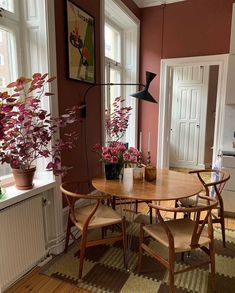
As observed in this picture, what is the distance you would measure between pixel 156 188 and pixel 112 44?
2.65 m

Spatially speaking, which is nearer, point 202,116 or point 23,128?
point 23,128

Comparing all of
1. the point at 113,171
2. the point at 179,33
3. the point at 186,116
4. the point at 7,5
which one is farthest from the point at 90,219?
the point at 186,116

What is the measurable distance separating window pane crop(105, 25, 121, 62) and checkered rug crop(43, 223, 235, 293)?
107 inches

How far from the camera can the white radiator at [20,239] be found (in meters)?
1.67

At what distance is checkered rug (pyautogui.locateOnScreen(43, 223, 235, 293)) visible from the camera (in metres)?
1.82

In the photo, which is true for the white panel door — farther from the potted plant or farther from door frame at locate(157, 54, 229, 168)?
the potted plant

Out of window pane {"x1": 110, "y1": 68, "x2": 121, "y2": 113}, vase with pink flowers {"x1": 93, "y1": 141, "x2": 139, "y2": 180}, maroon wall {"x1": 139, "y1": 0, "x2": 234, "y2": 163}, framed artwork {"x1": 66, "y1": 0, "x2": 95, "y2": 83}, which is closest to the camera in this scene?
vase with pink flowers {"x1": 93, "y1": 141, "x2": 139, "y2": 180}

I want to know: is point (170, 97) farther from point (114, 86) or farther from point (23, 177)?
point (23, 177)

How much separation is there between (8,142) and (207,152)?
4.74m

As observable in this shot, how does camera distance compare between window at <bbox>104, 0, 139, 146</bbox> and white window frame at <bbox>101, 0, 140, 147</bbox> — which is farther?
white window frame at <bbox>101, 0, 140, 147</bbox>

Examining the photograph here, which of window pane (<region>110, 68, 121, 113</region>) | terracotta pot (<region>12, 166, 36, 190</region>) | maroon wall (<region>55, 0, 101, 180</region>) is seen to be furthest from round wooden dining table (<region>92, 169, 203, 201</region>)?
window pane (<region>110, 68, 121, 113</region>)

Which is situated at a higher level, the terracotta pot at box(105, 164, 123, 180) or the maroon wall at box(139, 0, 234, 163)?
the maroon wall at box(139, 0, 234, 163)

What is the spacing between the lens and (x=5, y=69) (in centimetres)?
188

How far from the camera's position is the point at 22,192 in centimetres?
181
